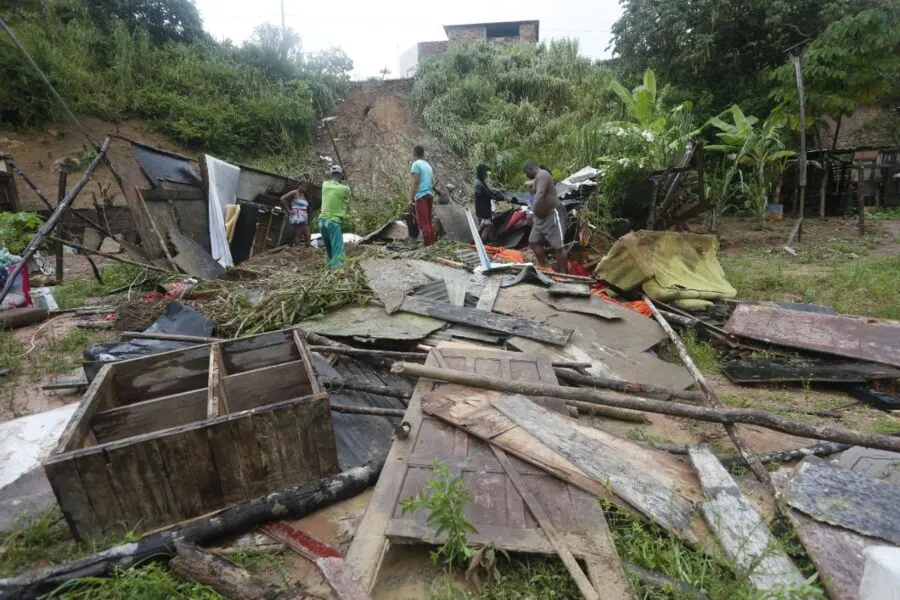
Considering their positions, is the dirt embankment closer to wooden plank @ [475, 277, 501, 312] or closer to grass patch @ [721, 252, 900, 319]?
wooden plank @ [475, 277, 501, 312]

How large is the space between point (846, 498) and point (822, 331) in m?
2.75

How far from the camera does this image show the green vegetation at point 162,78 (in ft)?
42.1

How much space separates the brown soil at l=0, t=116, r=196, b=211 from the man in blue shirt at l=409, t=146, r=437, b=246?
312 inches

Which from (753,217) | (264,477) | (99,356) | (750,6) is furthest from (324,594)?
(750,6)

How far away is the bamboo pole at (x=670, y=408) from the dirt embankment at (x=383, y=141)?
10479mm

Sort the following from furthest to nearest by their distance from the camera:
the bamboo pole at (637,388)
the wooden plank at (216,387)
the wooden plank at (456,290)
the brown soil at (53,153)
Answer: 1. the brown soil at (53,153)
2. the wooden plank at (456,290)
3. the bamboo pole at (637,388)
4. the wooden plank at (216,387)

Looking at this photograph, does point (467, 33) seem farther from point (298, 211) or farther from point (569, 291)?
point (569, 291)

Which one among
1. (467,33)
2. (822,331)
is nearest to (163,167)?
(822,331)

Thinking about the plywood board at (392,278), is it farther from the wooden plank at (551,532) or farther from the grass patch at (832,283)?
the grass patch at (832,283)

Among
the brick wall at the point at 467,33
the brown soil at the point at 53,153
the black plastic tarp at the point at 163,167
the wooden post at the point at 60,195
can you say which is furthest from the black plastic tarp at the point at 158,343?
the brick wall at the point at 467,33

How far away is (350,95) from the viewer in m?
18.0

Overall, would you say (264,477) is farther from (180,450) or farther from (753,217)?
(753,217)

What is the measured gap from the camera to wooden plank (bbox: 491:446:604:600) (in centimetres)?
178

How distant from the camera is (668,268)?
582 cm
